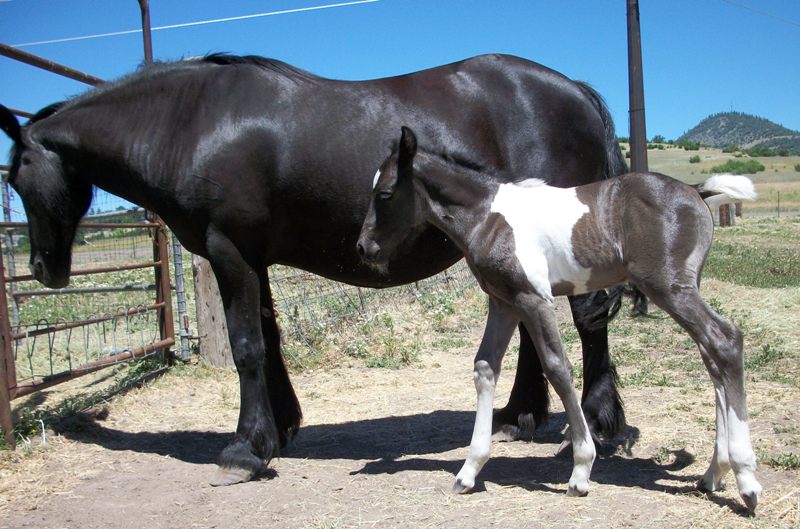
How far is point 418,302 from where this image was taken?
374 inches

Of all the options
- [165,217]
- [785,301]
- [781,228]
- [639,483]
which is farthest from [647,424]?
[781,228]

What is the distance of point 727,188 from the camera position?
11.4 feet

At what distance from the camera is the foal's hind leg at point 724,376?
2.99m

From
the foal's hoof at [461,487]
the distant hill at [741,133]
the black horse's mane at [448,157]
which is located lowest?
the foal's hoof at [461,487]

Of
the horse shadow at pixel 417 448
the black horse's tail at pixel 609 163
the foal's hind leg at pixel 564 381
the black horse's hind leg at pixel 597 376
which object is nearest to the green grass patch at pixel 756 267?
the black horse's tail at pixel 609 163

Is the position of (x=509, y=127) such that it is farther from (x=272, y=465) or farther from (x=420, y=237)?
(x=272, y=465)

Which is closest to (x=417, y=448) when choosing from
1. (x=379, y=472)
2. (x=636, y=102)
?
(x=379, y=472)

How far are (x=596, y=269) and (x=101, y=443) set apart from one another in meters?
3.69

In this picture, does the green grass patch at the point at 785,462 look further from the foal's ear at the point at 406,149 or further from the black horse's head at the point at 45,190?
the black horse's head at the point at 45,190

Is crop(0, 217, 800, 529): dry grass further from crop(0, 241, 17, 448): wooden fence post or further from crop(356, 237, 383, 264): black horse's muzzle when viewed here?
crop(356, 237, 383, 264): black horse's muzzle

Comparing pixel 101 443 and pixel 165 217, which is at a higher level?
pixel 165 217

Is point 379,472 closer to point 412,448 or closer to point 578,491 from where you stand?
point 412,448

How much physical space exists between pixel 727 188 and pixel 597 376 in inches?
56.0

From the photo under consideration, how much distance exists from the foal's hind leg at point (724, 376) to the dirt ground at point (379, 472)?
174 mm
